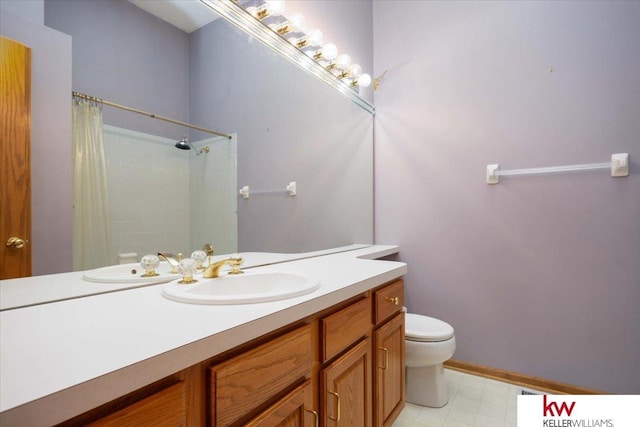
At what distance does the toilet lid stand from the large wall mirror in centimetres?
63

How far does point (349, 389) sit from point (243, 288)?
0.47 metres

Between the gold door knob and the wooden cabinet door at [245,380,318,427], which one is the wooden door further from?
the wooden cabinet door at [245,380,318,427]

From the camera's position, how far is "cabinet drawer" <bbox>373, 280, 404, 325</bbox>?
1.18m

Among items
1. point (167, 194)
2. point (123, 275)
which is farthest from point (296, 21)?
point (123, 275)

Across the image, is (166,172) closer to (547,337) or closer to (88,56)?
(88,56)

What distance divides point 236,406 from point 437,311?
1727mm

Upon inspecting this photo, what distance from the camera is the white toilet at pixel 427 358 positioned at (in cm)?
153

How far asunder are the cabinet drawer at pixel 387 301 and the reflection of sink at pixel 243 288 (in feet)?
1.06

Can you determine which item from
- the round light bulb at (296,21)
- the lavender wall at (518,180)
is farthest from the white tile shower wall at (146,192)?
the lavender wall at (518,180)

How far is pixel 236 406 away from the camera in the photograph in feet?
2.03

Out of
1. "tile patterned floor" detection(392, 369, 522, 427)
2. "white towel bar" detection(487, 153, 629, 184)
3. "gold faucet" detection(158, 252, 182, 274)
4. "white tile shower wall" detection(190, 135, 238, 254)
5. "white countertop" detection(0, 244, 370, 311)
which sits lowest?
"tile patterned floor" detection(392, 369, 522, 427)

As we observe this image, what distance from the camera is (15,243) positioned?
719 millimetres

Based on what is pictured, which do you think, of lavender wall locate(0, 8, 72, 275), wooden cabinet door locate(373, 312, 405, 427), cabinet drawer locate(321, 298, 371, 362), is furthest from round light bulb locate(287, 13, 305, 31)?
wooden cabinet door locate(373, 312, 405, 427)

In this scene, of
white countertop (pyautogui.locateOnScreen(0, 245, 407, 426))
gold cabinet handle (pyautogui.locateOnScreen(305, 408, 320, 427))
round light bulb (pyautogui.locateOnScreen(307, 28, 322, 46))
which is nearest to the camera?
white countertop (pyautogui.locateOnScreen(0, 245, 407, 426))
